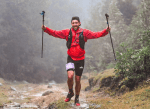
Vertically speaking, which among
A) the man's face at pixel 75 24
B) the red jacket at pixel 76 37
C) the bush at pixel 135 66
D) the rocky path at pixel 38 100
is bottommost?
the rocky path at pixel 38 100

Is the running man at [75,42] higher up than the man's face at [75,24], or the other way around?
the man's face at [75,24]

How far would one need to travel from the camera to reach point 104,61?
24.9 m

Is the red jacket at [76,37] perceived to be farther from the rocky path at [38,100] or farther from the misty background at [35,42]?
the misty background at [35,42]

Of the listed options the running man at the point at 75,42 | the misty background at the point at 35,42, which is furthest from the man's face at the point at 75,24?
the misty background at the point at 35,42

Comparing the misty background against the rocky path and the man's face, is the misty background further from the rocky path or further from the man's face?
the man's face

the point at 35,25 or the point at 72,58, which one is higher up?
the point at 35,25

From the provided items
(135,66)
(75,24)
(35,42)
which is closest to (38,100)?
(75,24)

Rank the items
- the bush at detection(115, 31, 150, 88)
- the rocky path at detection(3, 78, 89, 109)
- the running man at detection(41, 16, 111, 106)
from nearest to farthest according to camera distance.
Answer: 1. the running man at detection(41, 16, 111, 106)
2. the bush at detection(115, 31, 150, 88)
3. the rocky path at detection(3, 78, 89, 109)

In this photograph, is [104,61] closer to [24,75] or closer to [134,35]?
[134,35]

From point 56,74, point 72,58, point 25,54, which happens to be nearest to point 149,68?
point 72,58

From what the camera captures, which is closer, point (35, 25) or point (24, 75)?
point (24, 75)

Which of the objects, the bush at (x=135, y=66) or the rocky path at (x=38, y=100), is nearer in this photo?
the bush at (x=135, y=66)

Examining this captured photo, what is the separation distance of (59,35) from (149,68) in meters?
4.44

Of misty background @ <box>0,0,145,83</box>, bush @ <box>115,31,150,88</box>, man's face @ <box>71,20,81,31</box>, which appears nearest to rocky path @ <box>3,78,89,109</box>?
bush @ <box>115,31,150,88</box>
